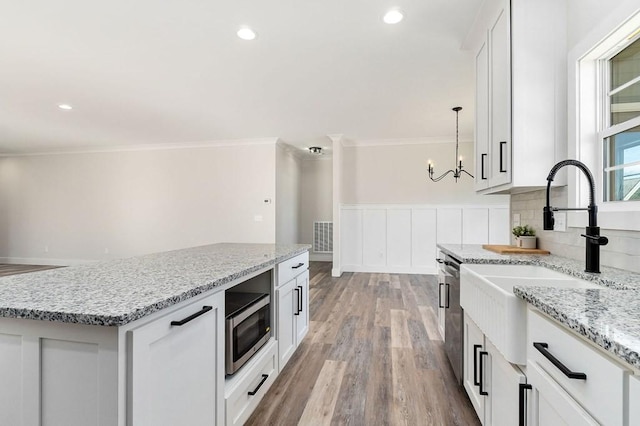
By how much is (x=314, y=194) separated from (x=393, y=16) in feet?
18.3

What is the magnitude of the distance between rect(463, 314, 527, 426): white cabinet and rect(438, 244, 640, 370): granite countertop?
0.33 meters

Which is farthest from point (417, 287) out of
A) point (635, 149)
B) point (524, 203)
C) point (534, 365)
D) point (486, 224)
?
point (534, 365)

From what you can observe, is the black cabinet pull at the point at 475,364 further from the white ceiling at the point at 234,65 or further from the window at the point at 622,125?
the white ceiling at the point at 234,65

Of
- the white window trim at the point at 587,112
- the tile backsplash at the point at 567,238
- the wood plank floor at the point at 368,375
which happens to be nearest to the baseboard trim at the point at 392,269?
the wood plank floor at the point at 368,375

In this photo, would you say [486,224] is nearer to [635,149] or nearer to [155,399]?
[635,149]

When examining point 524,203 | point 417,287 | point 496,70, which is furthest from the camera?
point 417,287

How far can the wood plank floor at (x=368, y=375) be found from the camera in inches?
69.0

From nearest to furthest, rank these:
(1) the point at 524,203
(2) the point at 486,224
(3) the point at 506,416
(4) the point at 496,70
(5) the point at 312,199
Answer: (3) the point at 506,416 < (4) the point at 496,70 < (1) the point at 524,203 < (2) the point at 486,224 < (5) the point at 312,199

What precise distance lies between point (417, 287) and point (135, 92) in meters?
4.72

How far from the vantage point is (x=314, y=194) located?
770 centimetres

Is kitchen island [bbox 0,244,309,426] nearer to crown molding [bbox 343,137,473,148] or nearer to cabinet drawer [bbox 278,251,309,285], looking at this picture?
cabinet drawer [bbox 278,251,309,285]

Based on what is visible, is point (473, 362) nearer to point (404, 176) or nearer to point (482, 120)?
point (482, 120)

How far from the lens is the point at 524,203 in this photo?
2.47m

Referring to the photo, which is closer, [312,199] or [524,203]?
[524,203]
